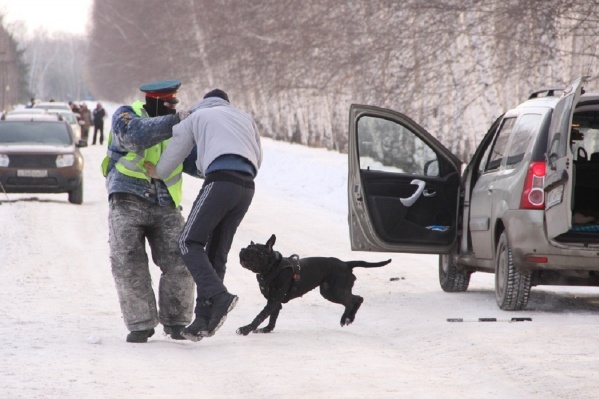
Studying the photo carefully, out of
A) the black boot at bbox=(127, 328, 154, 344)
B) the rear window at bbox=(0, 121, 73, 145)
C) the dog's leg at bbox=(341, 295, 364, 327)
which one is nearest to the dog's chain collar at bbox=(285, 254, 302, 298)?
the dog's leg at bbox=(341, 295, 364, 327)

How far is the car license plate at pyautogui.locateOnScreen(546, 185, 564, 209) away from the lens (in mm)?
9031

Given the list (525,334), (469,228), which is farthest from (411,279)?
(525,334)

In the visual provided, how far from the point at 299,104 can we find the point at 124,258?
41261mm

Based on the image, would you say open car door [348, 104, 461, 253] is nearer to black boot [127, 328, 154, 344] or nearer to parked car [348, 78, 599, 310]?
parked car [348, 78, 599, 310]

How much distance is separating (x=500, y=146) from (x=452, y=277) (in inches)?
57.9

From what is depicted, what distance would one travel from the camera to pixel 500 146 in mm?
10570

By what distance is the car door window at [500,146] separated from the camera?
10406 millimetres

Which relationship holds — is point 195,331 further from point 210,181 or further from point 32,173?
point 32,173

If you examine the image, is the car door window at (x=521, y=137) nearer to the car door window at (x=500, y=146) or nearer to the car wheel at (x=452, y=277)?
the car door window at (x=500, y=146)

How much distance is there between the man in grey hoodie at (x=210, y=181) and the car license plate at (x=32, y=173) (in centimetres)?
1424

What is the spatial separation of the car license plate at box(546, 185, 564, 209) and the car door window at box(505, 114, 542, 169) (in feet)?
1.98

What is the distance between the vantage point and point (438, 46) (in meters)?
26.7

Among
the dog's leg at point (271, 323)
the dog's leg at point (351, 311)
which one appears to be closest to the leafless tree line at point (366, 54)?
the dog's leg at point (351, 311)

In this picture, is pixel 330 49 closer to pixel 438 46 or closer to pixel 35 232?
pixel 438 46
